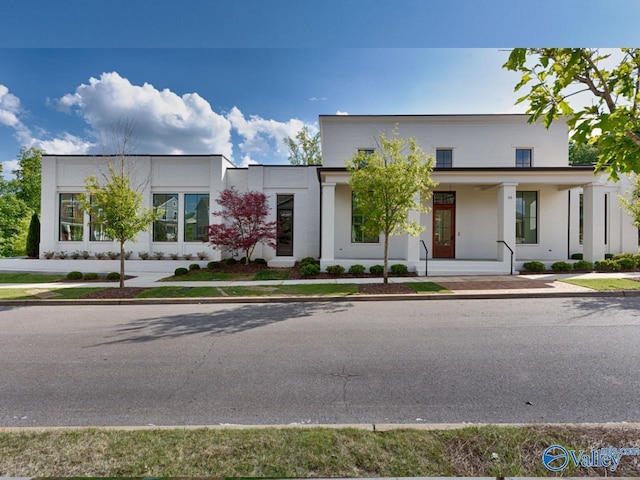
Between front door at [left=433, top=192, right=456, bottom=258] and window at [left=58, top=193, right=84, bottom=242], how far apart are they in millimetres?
20227

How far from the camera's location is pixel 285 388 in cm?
421

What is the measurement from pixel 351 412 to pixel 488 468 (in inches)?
56.3

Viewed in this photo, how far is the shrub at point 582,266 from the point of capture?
14.7 metres

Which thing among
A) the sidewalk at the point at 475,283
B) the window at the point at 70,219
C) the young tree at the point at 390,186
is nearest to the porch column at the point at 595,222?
the sidewalk at the point at 475,283

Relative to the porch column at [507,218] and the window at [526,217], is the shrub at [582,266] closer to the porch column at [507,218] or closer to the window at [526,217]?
the window at [526,217]

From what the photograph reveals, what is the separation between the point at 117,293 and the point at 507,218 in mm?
16615

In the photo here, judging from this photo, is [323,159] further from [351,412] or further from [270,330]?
[351,412]

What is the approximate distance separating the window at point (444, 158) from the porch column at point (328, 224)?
699 cm

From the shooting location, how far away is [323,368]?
15.9 ft

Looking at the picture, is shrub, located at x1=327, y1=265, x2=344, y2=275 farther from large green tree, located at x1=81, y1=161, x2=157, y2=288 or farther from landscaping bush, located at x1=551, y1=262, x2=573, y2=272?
landscaping bush, located at x1=551, y1=262, x2=573, y2=272

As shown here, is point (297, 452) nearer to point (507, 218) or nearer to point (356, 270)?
point (356, 270)

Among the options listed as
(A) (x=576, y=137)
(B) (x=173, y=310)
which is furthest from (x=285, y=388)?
(B) (x=173, y=310)

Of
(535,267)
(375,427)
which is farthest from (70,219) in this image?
(535,267)

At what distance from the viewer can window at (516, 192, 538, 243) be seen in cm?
1731
